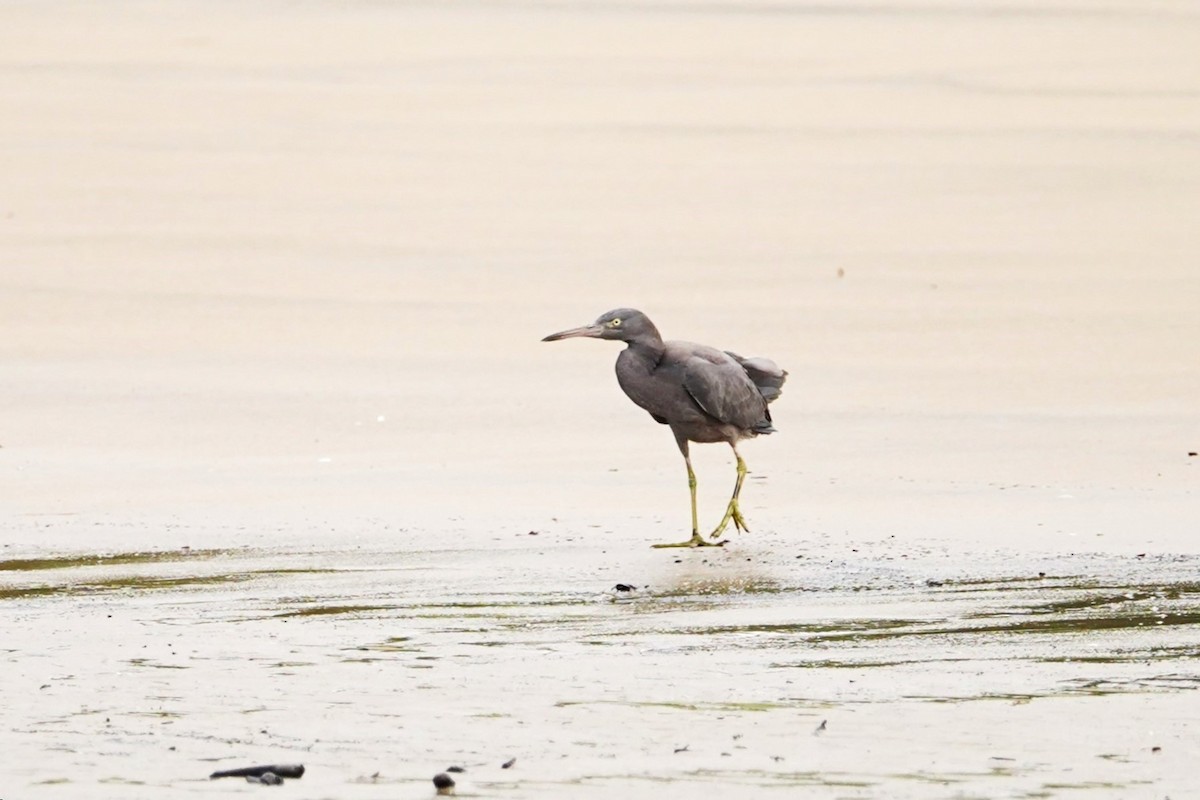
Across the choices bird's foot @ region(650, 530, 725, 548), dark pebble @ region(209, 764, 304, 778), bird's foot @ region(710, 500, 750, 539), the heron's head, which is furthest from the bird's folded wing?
dark pebble @ region(209, 764, 304, 778)

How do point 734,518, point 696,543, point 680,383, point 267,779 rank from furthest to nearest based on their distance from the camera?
point 680,383 < point 734,518 < point 696,543 < point 267,779

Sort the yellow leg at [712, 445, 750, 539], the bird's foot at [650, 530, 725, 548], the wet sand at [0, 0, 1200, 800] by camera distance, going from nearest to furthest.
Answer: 1. the wet sand at [0, 0, 1200, 800]
2. the bird's foot at [650, 530, 725, 548]
3. the yellow leg at [712, 445, 750, 539]

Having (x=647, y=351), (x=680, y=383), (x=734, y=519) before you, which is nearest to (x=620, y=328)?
(x=647, y=351)

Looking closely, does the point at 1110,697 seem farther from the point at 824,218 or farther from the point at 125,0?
the point at 125,0

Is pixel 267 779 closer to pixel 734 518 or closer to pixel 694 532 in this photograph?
pixel 694 532

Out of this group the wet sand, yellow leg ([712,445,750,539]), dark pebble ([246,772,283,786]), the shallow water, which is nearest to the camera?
dark pebble ([246,772,283,786])

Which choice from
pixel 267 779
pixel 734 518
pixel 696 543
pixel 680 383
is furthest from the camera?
pixel 680 383

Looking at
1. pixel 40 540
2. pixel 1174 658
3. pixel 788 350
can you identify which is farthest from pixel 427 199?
pixel 1174 658

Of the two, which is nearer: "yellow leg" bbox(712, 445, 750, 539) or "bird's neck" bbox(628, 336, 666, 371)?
"yellow leg" bbox(712, 445, 750, 539)

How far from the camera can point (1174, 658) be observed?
6.72 meters

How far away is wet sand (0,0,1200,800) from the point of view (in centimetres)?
606

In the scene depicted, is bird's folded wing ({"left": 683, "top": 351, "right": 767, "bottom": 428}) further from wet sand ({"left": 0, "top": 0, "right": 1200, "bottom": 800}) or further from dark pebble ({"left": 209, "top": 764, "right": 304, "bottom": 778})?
dark pebble ({"left": 209, "top": 764, "right": 304, "bottom": 778})

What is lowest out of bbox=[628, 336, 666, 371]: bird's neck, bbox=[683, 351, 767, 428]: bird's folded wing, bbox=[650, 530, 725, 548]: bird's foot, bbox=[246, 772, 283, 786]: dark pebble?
bbox=[246, 772, 283, 786]: dark pebble

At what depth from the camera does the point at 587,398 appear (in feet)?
45.2
